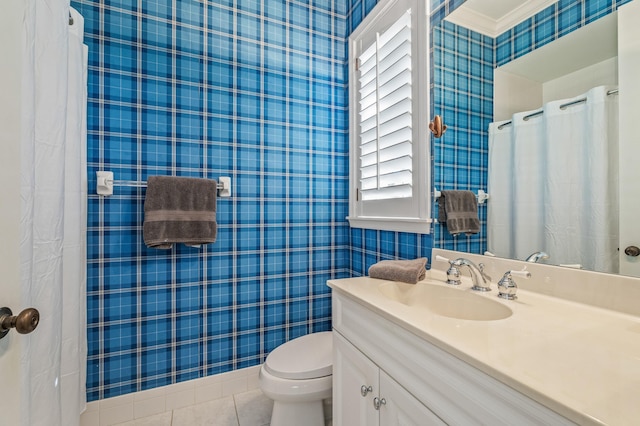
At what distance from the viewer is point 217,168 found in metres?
1.68

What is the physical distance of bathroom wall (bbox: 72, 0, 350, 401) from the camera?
149 centimetres

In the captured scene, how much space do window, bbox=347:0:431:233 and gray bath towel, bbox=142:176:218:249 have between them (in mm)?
903

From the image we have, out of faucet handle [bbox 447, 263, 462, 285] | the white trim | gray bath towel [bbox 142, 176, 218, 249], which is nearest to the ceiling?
faucet handle [bbox 447, 263, 462, 285]

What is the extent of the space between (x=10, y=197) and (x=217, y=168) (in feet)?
3.70

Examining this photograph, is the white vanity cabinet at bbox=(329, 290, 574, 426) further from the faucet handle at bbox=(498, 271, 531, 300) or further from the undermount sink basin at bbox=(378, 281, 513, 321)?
the faucet handle at bbox=(498, 271, 531, 300)

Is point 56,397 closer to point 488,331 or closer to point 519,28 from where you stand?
point 488,331

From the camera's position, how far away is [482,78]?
1.20 meters

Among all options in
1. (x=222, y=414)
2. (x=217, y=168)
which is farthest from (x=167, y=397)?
(x=217, y=168)

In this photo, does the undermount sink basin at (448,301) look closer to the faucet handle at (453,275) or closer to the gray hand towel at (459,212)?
the faucet handle at (453,275)

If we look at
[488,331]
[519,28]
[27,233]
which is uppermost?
[519,28]

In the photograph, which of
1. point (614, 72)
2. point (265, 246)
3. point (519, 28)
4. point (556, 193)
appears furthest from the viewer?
point (265, 246)

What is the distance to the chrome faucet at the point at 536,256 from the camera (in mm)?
983

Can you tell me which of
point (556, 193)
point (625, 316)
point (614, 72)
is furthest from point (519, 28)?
point (625, 316)

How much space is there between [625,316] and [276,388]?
3.91 feet
